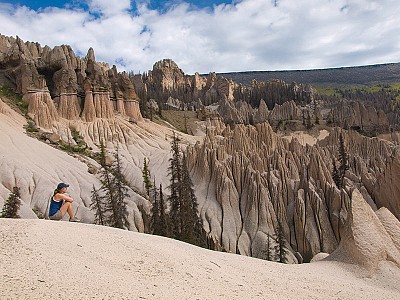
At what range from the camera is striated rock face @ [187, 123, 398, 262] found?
3039cm

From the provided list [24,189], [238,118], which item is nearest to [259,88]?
[238,118]

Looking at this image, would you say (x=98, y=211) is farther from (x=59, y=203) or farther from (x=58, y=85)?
(x=58, y=85)

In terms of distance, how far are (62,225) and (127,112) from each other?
47.1 metres

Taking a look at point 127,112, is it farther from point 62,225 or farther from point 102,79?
point 62,225

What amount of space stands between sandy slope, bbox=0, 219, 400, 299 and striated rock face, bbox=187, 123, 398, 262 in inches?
732

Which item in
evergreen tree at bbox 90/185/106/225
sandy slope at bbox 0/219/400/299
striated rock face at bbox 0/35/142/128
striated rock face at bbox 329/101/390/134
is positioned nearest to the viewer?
sandy slope at bbox 0/219/400/299

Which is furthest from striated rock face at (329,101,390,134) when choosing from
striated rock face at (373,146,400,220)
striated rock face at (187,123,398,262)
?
striated rock face at (373,146,400,220)

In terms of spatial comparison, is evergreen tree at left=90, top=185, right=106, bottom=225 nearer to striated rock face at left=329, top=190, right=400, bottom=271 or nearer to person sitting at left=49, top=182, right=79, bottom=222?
person sitting at left=49, top=182, right=79, bottom=222

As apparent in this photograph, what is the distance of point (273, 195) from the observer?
33.5 metres

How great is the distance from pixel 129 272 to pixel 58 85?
46.7m

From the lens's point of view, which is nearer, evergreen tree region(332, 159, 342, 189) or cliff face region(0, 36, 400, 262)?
cliff face region(0, 36, 400, 262)

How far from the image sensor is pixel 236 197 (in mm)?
34812

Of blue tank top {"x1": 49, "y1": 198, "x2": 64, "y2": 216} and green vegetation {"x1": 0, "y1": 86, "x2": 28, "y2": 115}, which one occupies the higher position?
green vegetation {"x1": 0, "y1": 86, "x2": 28, "y2": 115}

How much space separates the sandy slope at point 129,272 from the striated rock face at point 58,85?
39.3 metres
